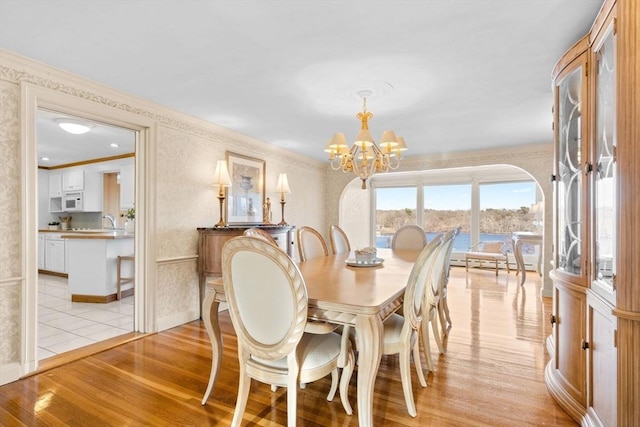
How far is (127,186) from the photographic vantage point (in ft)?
18.7

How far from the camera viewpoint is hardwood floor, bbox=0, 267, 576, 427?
184 centimetres

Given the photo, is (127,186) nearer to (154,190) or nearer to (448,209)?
(154,190)

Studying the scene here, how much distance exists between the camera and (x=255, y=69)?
2.46m

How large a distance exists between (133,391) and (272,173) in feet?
11.1

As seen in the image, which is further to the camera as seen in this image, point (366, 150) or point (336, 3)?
point (366, 150)

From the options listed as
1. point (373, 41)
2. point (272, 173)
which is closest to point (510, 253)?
point (272, 173)

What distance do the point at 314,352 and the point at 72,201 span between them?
7.13m

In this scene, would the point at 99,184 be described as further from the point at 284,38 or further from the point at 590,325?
the point at 590,325

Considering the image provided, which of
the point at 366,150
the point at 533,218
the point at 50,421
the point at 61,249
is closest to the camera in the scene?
the point at 50,421

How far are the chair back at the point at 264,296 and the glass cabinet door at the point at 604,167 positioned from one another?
1.41m

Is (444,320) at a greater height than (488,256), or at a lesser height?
lesser

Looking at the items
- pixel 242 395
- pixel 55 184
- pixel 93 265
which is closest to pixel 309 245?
pixel 242 395

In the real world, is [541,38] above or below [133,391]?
above

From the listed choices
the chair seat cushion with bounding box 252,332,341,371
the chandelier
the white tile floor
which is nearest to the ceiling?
the chandelier
